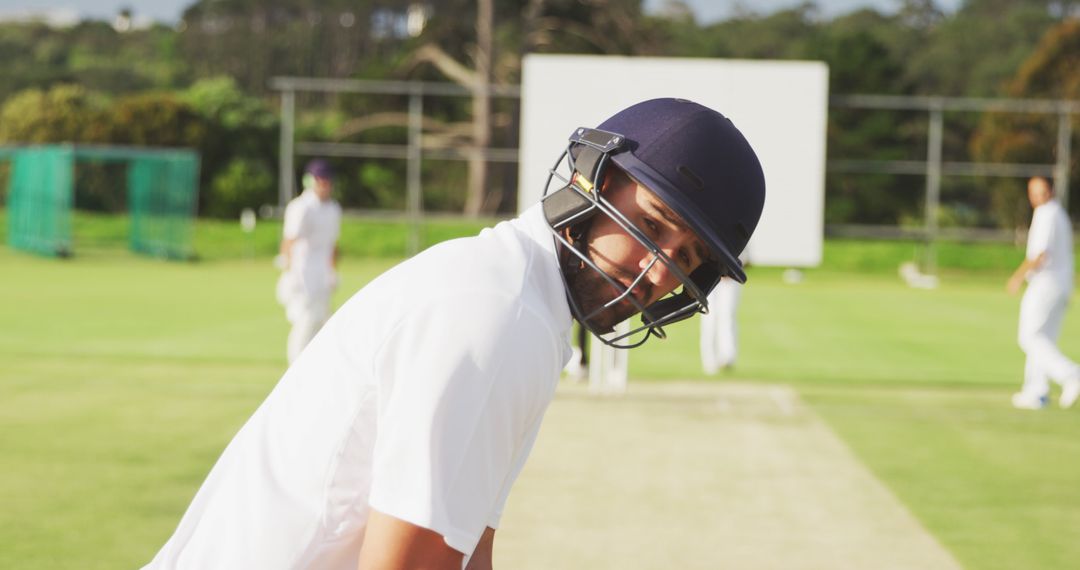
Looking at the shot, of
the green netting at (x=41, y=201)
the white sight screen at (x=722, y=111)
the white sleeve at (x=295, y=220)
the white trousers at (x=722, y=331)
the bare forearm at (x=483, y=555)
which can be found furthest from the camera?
the green netting at (x=41, y=201)

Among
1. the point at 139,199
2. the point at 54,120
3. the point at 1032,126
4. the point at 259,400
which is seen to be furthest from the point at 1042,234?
the point at 54,120

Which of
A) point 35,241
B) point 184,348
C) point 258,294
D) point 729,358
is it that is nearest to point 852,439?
point 729,358

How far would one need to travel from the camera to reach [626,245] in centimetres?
195

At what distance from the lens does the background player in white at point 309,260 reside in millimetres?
12195

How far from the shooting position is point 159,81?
Answer: 109 meters

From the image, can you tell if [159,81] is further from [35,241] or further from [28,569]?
[28,569]

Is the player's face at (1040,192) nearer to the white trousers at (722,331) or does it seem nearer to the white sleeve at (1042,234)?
the white sleeve at (1042,234)

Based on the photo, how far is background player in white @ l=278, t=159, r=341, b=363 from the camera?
12.2 m

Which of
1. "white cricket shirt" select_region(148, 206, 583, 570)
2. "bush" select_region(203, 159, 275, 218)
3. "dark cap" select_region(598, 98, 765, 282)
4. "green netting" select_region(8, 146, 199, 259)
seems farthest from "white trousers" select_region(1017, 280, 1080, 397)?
"bush" select_region(203, 159, 275, 218)

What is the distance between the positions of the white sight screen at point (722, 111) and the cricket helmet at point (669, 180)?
45.1 ft

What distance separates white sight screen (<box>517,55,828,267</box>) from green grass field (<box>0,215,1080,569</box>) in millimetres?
1638

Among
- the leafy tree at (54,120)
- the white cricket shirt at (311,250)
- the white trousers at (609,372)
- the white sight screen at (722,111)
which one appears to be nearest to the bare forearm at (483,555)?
the white trousers at (609,372)

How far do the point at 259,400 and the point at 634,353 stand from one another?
681 centimetres

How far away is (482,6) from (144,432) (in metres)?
35.2
